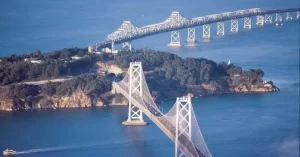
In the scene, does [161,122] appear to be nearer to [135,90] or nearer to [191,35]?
[135,90]

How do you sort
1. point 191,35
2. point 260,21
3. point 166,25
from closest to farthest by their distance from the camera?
point 166,25
point 191,35
point 260,21

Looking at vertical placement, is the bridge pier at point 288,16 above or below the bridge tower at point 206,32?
above

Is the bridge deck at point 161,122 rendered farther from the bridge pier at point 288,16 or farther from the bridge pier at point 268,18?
the bridge pier at point 288,16

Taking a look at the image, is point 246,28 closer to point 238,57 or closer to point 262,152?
point 238,57

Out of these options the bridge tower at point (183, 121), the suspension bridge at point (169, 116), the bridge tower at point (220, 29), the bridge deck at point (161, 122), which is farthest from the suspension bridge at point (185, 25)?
the bridge tower at point (183, 121)

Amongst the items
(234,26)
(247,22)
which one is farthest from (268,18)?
(234,26)
